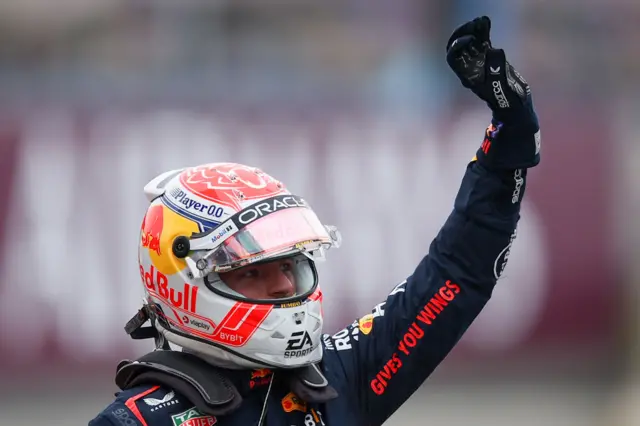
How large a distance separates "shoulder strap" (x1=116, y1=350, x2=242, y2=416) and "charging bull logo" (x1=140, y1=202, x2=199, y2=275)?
0.72 feet

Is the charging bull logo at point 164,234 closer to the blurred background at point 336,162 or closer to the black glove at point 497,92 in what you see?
the black glove at point 497,92

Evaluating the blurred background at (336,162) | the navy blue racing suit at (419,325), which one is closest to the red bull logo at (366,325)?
the navy blue racing suit at (419,325)

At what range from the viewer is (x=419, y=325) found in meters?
A: 3.14

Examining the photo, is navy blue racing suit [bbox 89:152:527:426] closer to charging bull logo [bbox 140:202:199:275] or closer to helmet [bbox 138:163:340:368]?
helmet [bbox 138:163:340:368]

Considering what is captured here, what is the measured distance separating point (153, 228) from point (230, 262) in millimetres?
261

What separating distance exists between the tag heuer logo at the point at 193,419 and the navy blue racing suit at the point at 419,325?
0.06m

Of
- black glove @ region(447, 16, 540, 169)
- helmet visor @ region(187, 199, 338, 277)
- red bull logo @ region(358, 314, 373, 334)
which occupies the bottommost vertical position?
red bull logo @ region(358, 314, 373, 334)

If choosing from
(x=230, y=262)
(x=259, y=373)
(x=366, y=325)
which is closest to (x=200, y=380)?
(x=259, y=373)

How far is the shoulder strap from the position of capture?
9.57 feet

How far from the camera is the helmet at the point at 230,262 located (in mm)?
3049

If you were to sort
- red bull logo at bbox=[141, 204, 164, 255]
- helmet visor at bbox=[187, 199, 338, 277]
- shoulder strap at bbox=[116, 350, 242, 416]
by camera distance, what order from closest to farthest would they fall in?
shoulder strap at bbox=[116, 350, 242, 416] → helmet visor at bbox=[187, 199, 338, 277] → red bull logo at bbox=[141, 204, 164, 255]

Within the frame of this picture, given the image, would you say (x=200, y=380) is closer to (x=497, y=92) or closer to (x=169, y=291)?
(x=169, y=291)

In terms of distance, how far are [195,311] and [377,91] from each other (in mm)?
5344

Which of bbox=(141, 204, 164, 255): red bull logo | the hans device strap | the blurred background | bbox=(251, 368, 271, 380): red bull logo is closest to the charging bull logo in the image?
bbox=(141, 204, 164, 255): red bull logo
